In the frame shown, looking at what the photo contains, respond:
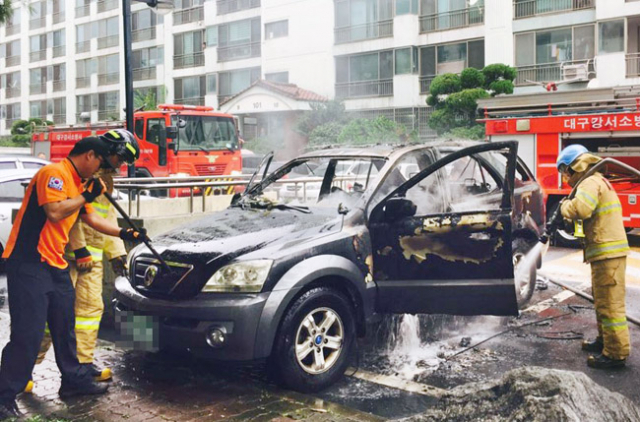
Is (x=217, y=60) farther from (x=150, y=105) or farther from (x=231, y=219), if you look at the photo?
(x=231, y=219)

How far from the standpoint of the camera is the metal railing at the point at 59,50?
38781mm

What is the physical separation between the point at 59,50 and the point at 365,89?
2136 cm

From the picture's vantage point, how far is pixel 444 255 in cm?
528

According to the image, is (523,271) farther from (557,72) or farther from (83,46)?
(83,46)

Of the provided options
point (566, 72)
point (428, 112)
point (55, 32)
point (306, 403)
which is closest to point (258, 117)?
point (428, 112)

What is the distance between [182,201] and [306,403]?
12.8ft

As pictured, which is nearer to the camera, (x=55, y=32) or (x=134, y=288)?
(x=134, y=288)

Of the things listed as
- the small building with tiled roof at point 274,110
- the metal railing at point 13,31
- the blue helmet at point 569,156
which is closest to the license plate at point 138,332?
the blue helmet at point 569,156

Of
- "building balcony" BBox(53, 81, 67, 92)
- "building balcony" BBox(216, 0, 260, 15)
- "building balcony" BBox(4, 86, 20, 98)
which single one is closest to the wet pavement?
"building balcony" BBox(216, 0, 260, 15)

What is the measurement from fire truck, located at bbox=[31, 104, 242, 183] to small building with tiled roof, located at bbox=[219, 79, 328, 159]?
6.87 meters

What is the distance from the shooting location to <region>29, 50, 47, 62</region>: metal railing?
129 feet

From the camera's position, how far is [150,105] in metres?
34.3

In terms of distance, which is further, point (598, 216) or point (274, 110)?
point (274, 110)

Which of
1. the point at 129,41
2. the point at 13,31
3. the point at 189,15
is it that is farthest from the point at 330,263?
the point at 13,31
